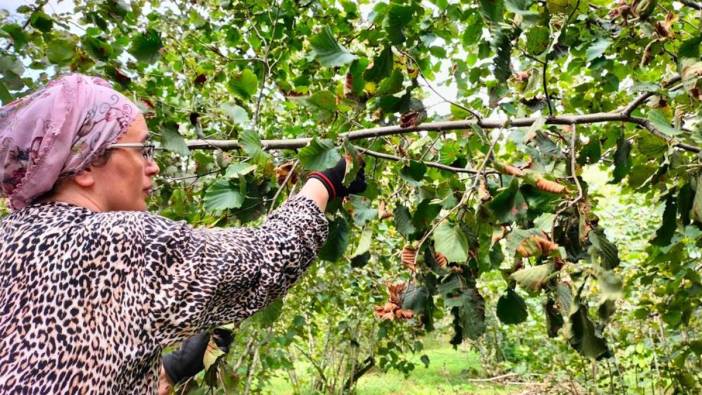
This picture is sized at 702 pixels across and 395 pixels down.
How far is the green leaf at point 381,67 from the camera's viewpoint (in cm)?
137

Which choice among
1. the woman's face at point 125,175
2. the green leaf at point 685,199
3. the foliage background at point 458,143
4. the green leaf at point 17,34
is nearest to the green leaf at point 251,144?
the foliage background at point 458,143

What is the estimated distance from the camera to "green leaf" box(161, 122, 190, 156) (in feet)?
4.67

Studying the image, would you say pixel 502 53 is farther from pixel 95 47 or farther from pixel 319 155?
pixel 95 47

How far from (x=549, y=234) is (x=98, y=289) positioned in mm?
913

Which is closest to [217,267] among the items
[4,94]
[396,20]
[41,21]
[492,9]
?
[396,20]

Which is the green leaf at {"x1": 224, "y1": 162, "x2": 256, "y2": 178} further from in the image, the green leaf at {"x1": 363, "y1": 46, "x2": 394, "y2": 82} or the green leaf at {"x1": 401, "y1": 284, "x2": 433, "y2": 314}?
the green leaf at {"x1": 401, "y1": 284, "x2": 433, "y2": 314}

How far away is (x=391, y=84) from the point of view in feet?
4.62

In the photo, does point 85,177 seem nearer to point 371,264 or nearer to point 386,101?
point 386,101

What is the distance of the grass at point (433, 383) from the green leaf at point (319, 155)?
19.2 feet

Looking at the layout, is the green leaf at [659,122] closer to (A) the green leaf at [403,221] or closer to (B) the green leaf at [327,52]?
(A) the green leaf at [403,221]

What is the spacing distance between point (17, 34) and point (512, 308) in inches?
73.5

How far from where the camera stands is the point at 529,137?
1.35 metres

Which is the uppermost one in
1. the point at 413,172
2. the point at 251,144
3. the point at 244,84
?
the point at 413,172

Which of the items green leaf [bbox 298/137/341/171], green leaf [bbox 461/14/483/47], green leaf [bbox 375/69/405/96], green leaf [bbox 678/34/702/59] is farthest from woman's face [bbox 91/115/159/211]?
green leaf [bbox 678/34/702/59]
